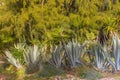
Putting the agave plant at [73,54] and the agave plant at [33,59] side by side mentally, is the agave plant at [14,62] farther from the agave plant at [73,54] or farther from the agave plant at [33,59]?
the agave plant at [73,54]

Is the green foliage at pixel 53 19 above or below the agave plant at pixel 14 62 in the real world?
above

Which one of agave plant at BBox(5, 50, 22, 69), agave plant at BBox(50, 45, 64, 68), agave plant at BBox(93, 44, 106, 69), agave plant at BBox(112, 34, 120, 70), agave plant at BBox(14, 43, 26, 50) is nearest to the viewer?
agave plant at BBox(112, 34, 120, 70)

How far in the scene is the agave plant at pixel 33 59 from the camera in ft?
33.5

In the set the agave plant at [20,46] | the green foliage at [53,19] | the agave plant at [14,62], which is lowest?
the agave plant at [14,62]

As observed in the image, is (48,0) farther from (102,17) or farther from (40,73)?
(40,73)

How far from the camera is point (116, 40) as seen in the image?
9445 millimetres

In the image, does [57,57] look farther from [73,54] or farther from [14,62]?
[14,62]

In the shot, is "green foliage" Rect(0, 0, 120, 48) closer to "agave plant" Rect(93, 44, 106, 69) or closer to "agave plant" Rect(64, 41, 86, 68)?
"agave plant" Rect(64, 41, 86, 68)

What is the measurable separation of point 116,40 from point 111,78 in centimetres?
140

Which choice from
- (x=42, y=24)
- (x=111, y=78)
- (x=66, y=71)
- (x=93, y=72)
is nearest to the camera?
(x=111, y=78)

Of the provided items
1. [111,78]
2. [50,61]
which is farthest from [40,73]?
[111,78]

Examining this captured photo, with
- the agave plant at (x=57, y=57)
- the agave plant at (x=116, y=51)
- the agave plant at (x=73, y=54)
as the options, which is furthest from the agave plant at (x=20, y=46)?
the agave plant at (x=116, y=51)

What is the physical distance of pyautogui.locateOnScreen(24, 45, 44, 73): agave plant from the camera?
33.5 feet

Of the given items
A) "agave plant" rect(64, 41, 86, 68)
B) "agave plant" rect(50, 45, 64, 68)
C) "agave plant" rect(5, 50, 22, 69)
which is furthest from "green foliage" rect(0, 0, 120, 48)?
"agave plant" rect(64, 41, 86, 68)
